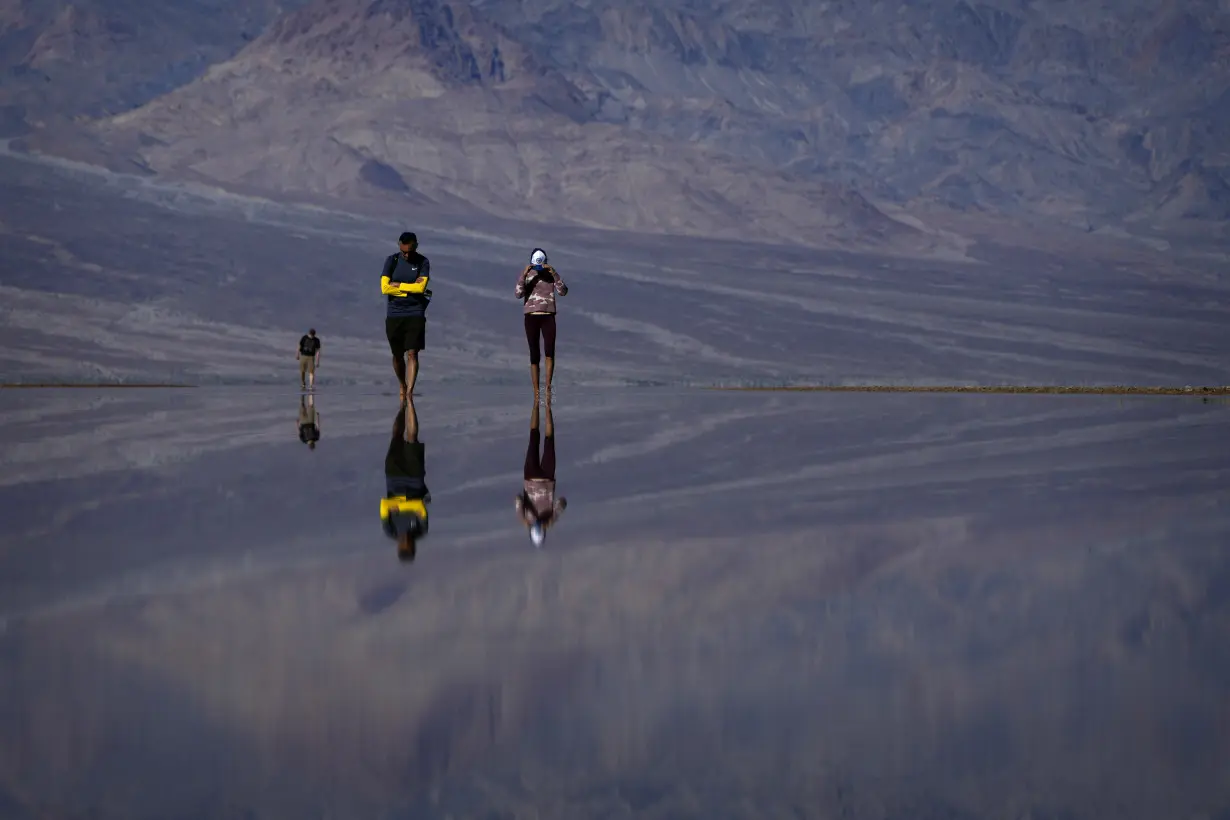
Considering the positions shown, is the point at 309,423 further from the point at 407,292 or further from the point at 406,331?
the point at 406,331

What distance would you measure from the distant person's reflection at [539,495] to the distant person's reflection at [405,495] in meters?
0.37

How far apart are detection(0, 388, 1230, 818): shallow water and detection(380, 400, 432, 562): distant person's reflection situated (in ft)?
0.24

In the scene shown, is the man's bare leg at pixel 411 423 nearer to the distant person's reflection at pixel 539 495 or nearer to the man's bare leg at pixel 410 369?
the man's bare leg at pixel 410 369

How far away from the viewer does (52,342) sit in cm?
9106

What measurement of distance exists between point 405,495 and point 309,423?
24.3 feet

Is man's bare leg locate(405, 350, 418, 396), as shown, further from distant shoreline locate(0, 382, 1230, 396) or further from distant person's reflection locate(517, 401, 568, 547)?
distant person's reflection locate(517, 401, 568, 547)

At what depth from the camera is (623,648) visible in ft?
13.8

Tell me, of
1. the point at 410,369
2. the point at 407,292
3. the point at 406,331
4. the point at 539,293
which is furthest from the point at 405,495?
the point at 410,369

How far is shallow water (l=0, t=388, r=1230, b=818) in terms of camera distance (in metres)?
3.04

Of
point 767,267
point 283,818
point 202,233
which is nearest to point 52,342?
point 202,233

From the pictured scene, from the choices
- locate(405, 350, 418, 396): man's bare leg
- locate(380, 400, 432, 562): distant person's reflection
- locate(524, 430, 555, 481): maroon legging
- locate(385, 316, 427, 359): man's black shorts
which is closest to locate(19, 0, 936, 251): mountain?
locate(405, 350, 418, 396): man's bare leg

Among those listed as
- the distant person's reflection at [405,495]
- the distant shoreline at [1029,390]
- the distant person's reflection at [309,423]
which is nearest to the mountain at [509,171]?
the distant shoreline at [1029,390]

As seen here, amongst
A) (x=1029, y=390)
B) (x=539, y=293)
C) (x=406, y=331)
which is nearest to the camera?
(x=406, y=331)

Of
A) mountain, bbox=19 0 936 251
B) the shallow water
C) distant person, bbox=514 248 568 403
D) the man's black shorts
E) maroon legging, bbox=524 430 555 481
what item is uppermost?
mountain, bbox=19 0 936 251
